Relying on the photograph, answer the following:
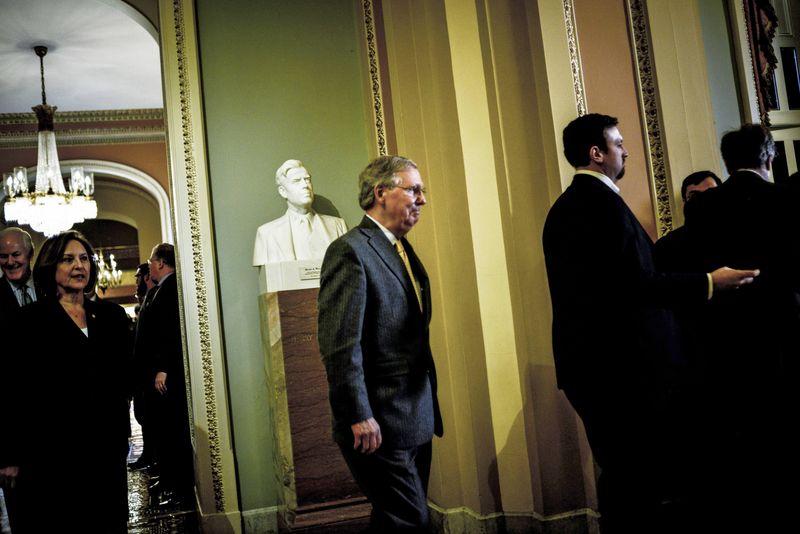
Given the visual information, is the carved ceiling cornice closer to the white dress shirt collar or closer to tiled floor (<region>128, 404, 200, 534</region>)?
tiled floor (<region>128, 404, 200, 534</region>)

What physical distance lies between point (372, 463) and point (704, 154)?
6.31ft

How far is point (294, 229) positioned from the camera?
11.4 ft

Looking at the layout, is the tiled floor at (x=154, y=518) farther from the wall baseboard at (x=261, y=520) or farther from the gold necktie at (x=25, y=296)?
the gold necktie at (x=25, y=296)

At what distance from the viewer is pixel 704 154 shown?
279cm

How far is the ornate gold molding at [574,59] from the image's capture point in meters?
2.77

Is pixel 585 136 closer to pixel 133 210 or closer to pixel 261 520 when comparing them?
pixel 261 520

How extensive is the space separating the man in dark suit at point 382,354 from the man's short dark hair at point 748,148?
102 cm

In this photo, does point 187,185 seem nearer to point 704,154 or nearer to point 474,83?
point 474,83

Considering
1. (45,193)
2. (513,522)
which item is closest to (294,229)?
(513,522)

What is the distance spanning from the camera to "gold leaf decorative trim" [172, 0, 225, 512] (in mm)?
3551

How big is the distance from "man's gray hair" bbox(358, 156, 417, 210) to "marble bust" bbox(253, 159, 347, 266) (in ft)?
5.00

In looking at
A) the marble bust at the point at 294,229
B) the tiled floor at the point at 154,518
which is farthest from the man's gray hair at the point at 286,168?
the tiled floor at the point at 154,518

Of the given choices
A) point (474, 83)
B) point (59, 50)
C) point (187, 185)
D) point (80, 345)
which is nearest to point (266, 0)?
point (187, 185)

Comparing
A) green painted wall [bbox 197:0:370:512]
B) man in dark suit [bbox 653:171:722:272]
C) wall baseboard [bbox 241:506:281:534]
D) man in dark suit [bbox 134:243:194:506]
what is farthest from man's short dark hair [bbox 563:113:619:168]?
man in dark suit [bbox 134:243:194:506]
